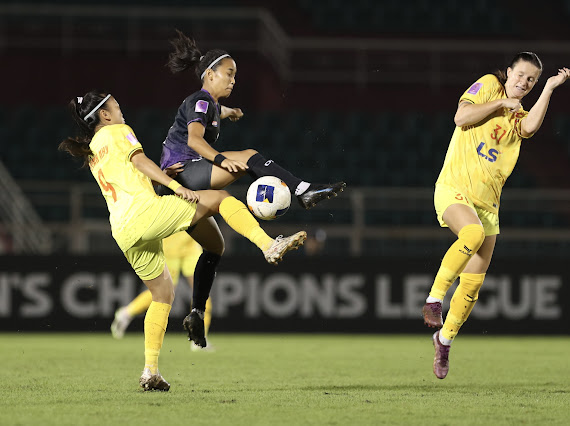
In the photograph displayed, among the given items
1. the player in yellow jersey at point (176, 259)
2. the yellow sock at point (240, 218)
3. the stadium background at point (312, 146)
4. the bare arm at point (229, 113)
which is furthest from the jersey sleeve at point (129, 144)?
the stadium background at point (312, 146)

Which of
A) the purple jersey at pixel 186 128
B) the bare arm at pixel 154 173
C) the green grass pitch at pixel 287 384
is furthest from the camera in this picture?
the purple jersey at pixel 186 128

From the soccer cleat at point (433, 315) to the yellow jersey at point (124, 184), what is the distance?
1973 mm

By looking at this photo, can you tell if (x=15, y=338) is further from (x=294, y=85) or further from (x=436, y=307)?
(x=294, y=85)

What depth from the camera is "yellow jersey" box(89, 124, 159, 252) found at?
6121 millimetres

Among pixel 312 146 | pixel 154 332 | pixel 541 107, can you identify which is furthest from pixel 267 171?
pixel 312 146

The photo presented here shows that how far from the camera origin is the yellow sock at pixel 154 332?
6.29 metres

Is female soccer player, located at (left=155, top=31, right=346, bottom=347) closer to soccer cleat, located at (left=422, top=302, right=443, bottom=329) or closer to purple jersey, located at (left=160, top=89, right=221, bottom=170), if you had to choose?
purple jersey, located at (left=160, top=89, right=221, bottom=170)

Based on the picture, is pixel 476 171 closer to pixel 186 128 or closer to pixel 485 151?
pixel 485 151

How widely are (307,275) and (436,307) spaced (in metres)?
6.12

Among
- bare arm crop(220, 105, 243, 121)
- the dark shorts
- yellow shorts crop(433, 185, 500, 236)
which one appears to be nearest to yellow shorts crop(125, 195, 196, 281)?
the dark shorts

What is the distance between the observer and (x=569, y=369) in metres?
8.24

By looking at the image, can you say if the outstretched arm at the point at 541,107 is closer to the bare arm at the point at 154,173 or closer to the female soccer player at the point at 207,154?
the female soccer player at the point at 207,154

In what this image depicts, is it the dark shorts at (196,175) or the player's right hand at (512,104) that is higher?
the player's right hand at (512,104)

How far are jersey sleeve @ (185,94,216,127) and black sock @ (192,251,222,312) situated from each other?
1.11 meters
